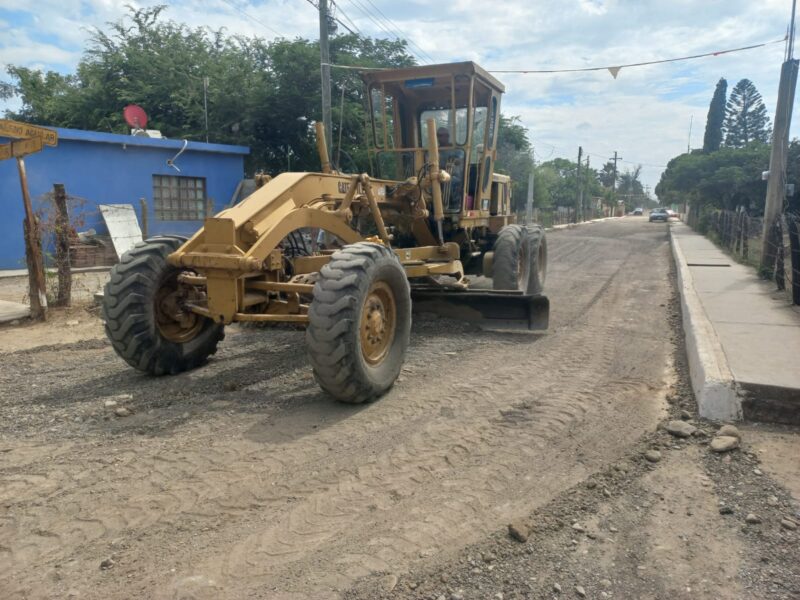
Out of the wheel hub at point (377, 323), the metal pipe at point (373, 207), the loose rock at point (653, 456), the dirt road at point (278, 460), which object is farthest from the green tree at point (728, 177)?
the loose rock at point (653, 456)

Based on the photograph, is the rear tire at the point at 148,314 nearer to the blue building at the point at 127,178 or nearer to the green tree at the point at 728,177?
the blue building at the point at 127,178

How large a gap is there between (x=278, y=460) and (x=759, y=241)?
16394 mm

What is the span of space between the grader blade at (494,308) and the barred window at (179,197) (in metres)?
12.4

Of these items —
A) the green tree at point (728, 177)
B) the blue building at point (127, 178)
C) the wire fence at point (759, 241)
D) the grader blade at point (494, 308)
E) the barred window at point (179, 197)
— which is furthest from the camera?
the green tree at point (728, 177)

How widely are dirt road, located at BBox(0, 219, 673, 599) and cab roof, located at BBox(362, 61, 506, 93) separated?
3327 millimetres

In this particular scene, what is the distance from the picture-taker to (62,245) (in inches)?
350

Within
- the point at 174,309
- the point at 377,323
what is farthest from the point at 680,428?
the point at 174,309

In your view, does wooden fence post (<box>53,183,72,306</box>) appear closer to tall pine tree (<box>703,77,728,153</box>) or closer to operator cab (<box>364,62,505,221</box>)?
operator cab (<box>364,62,505,221</box>)

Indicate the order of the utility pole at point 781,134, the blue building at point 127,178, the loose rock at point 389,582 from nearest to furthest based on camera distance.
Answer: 1. the loose rock at point 389,582
2. the utility pole at point 781,134
3. the blue building at point 127,178

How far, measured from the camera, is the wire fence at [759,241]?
8.66 m

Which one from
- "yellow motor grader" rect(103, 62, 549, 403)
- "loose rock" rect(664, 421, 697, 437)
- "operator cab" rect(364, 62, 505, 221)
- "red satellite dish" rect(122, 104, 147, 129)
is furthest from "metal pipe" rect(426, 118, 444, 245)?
"red satellite dish" rect(122, 104, 147, 129)

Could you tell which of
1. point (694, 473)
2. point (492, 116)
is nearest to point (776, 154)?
point (492, 116)

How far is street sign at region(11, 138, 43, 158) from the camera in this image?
7.98 metres

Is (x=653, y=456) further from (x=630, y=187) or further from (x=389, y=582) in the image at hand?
(x=630, y=187)
